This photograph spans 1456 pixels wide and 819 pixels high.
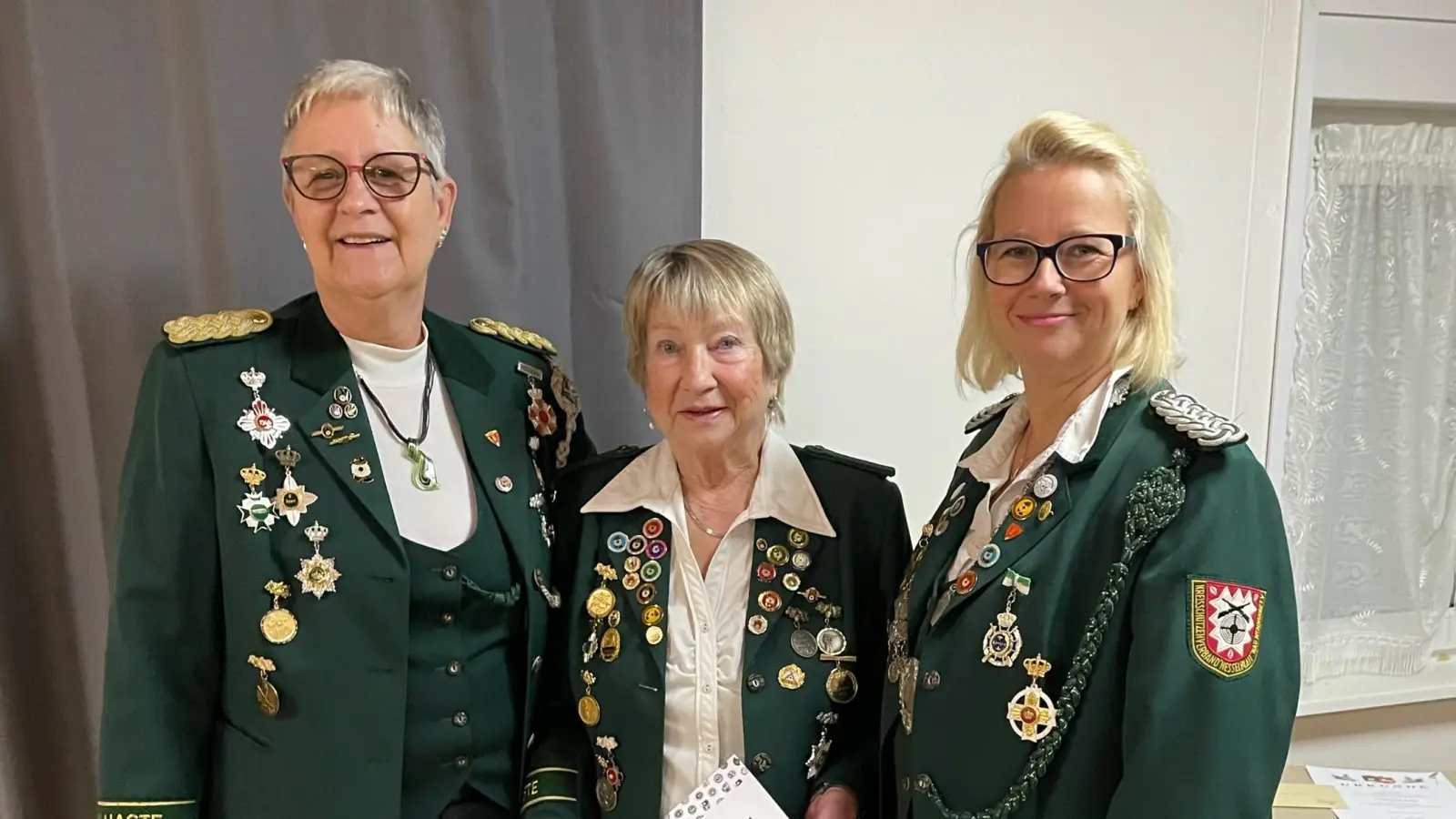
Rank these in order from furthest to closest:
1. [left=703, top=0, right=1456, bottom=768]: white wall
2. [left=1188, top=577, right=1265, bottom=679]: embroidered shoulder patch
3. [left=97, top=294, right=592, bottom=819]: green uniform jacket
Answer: [left=703, top=0, right=1456, bottom=768]: white wall
[left=97, top=294, right=592, bottom=819]: green uniform jacket
[left=1188, top=577, right=1265, bottom=679]: embroidered shoulder patch

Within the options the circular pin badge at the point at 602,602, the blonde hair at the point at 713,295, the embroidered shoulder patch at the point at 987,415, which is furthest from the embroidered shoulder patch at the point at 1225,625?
the circular pin badge at the point at 602,602

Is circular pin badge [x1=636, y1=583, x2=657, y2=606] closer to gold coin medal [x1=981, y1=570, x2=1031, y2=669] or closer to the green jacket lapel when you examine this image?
the green jacket lapel

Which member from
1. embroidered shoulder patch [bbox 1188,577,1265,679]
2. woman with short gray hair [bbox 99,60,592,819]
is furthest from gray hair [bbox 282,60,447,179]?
embroidered shoulder patch [bbox 1188,577,1265,679]

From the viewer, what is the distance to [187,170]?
170 cm

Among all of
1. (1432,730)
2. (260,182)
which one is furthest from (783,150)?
(1432,730)

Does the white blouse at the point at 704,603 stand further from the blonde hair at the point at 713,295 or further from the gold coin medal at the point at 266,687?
the gold coin medal at the point at 266,687

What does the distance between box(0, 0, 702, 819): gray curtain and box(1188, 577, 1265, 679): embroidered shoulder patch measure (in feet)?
3.83

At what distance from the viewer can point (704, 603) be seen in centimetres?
146

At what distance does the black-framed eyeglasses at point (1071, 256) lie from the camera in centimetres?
119

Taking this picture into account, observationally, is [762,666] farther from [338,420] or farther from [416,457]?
[338,420]

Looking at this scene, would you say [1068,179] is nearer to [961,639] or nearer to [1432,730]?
[961,639]

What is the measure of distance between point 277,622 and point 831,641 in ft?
2.53

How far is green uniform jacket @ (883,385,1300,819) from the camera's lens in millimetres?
1038

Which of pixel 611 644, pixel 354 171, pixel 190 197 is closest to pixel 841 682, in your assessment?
pixel 611 644
